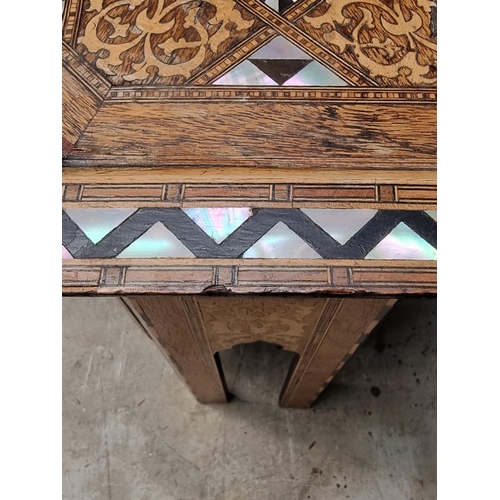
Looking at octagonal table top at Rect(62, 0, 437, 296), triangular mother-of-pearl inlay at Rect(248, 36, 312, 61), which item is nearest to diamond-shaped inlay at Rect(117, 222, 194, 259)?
octagonal table top at Rect(62, 0, 437, 296)

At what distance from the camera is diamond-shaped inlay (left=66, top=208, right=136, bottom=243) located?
0.64 m

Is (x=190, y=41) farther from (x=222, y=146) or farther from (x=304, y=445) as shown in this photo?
(x=304, y=445)

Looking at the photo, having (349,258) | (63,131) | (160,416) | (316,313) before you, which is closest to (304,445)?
(160,416)

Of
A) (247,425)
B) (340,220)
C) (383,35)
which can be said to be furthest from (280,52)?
(247,425)

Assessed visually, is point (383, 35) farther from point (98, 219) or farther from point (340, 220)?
point (98, 219)

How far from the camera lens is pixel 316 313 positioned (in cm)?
82

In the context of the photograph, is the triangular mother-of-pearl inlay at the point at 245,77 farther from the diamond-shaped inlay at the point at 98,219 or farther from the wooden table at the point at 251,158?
the diamond-shaped inlay at the point at 98,219

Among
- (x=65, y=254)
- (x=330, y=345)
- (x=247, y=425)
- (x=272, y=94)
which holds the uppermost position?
(x=272, y=94)

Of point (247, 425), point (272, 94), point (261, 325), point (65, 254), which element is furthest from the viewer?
point (247, 425)

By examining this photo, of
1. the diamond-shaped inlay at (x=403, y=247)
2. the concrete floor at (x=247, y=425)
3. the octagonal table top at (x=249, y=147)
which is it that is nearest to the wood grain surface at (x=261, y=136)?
the octagonal table top at (x=249, y=147)

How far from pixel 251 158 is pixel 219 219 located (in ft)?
0.34

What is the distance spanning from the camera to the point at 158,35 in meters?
0.78

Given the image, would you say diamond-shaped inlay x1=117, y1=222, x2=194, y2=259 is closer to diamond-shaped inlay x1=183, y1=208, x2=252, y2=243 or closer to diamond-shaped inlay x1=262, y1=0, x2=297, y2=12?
diamond-shaped inlay x1=183, y1=208, x2=252, y2=243

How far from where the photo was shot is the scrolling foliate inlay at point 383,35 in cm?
75
